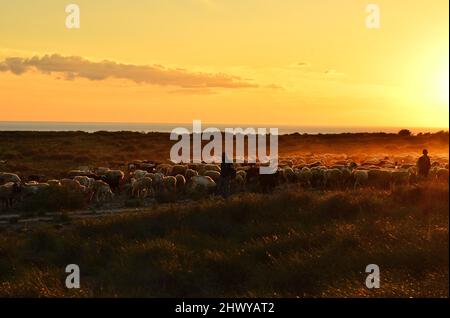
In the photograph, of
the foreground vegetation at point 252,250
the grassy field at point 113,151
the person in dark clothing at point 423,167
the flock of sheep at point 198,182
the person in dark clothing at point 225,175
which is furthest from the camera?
the grassy field at point 113,151

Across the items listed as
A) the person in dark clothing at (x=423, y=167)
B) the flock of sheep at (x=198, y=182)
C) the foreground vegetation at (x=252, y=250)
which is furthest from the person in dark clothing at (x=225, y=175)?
the person in dark clothing at (x=423, y=167)

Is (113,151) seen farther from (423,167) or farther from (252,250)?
(252,250)

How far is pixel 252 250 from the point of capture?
11500 millimetres

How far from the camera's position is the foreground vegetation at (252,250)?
9.21 meters

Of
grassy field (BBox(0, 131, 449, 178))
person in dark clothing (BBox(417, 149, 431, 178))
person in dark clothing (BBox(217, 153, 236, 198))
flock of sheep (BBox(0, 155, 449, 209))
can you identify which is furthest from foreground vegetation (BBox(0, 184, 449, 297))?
grassy field (BBox(0, 131, 449, 178))

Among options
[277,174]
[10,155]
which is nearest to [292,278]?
→ [277,174]

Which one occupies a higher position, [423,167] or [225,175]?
[423,167]

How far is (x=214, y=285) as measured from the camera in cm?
1014

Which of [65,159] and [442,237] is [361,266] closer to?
[442,237]

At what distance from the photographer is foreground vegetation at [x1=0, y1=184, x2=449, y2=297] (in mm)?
9211

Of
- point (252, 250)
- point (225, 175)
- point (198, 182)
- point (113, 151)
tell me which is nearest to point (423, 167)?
point (225, 175)

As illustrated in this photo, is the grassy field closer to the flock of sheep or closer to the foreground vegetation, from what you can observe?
the flock of sheep

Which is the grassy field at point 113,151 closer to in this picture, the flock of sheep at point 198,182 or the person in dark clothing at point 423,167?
the flock of sheep at point 198,182
